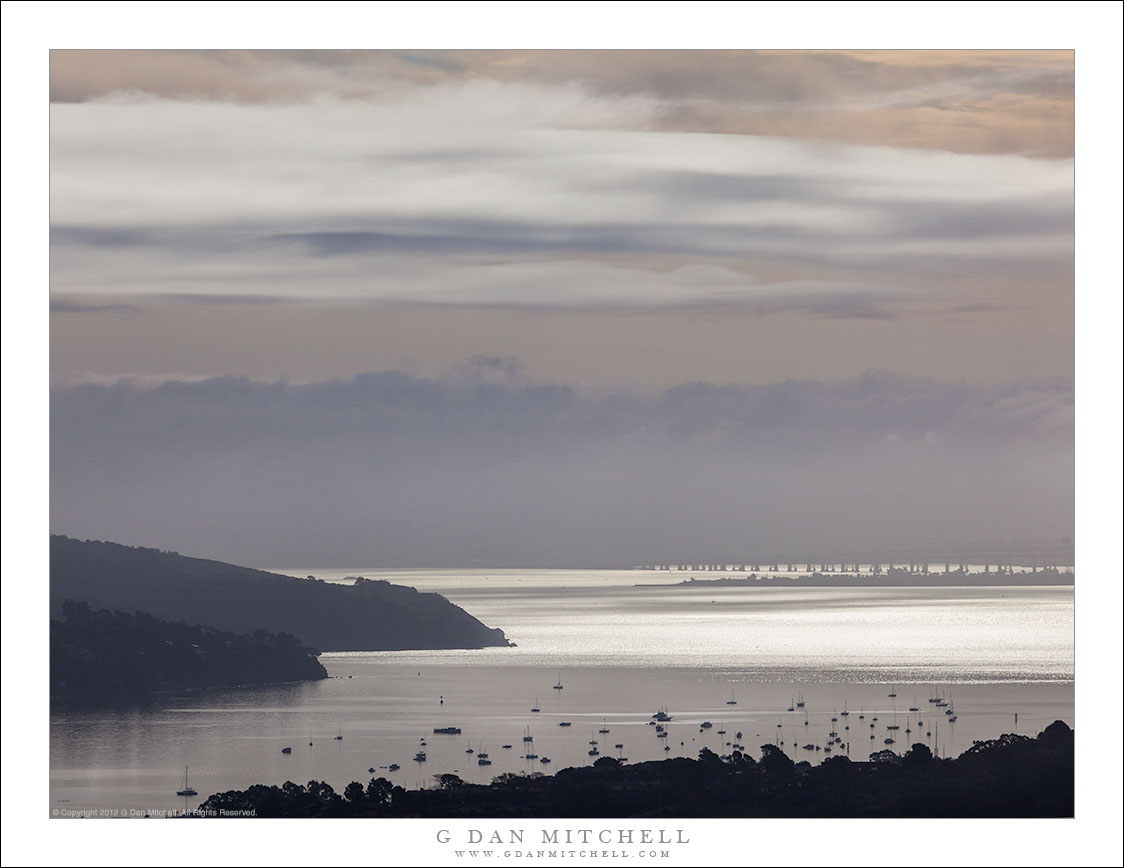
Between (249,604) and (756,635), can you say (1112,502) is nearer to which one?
(756,635)

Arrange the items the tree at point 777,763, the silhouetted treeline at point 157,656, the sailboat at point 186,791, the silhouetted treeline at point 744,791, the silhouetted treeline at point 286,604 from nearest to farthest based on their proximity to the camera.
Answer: the silhouetted treeline at point 744,791 → the sailboat at point 186,791 → the tree at point 777,763 → the silhouetted treeline at point 157,656 → the silhouetted treeline at point 286,604

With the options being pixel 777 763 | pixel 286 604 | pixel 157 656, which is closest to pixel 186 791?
pixel 286 604

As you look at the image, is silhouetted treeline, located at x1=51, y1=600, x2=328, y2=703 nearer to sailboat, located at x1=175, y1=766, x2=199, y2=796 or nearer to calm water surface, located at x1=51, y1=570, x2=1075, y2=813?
calm water surface, located at x1=51, y1=570, x2=1075, y2=813

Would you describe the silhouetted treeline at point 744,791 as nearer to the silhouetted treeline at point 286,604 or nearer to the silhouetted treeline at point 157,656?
the silhouetted treeline at point 157,656

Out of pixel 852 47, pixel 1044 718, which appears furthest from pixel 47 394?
pixel 1044 718

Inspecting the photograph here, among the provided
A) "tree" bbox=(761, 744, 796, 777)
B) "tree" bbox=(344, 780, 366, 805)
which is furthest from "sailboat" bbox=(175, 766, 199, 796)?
"tree" bbox=(761, 744, 796, 777)

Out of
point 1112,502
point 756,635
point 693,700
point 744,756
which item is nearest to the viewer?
A: point 1112,502

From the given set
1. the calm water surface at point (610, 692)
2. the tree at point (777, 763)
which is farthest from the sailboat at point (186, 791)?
the tree at point (777, 763)
